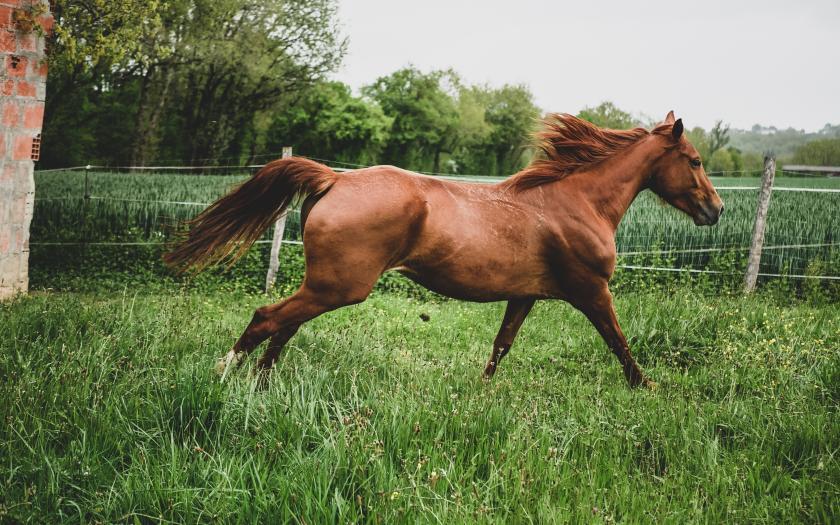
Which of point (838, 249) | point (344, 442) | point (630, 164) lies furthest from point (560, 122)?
point (838, 249)

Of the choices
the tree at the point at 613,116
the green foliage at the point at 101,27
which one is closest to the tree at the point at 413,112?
the tree at the point at 613,116

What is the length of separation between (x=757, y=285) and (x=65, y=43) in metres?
10.5

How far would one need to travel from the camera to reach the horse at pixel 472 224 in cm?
386

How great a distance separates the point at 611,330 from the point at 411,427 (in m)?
2.18

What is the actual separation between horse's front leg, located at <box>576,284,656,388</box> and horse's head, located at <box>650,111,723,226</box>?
114 centimetres

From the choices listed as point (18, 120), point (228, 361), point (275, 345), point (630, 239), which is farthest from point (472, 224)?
point (630, 239)

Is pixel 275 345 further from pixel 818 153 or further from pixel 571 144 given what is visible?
pixel 818 153

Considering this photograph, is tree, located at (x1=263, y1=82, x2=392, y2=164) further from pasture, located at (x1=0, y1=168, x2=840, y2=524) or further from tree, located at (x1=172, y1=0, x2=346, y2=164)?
pasture, located at (x1=0, y1=168, x2=840, y2=524)

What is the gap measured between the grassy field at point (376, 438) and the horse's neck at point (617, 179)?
1399 millimetres

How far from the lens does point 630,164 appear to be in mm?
4848

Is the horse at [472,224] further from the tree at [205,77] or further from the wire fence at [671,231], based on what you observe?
the tree at [205,77]

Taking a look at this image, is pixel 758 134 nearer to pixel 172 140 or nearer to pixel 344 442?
pixel 172 140

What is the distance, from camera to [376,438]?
2.75 metres

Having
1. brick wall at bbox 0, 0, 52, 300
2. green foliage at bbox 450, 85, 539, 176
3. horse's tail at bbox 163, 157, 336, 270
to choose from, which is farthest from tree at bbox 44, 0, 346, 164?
green foliage at bbox 450, 85, 539, 176
